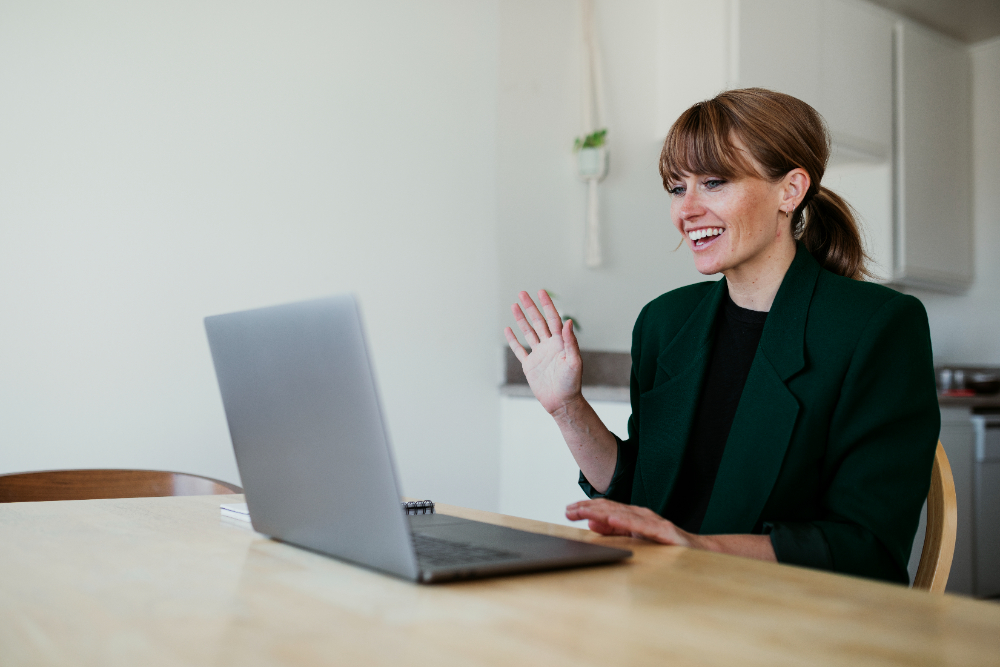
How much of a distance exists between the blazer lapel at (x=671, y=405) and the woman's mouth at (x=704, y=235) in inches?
3.2

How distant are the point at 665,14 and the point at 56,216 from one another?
2.38 meters

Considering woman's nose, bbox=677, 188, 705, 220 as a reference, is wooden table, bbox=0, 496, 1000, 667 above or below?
below

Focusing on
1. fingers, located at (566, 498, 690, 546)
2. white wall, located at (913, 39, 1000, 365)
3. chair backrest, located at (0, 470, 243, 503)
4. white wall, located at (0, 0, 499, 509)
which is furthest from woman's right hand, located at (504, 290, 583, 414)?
white wall, located at (913, 39, 1000, 365)

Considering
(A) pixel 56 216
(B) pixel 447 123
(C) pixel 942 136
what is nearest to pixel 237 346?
(A) pixel 56 216

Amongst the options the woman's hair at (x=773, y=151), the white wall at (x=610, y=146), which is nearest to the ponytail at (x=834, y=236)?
the woman's hair at (x=773, y=151)

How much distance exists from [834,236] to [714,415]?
13.2 inches

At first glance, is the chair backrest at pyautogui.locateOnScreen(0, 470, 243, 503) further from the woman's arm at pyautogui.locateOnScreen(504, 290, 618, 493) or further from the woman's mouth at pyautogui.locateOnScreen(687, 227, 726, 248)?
the woman's mouth at pyautogui.locateOnScreen(687, 227, 726, 248)

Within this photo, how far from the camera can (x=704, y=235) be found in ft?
4.42

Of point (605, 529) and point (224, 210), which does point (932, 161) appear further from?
point (605, 529)

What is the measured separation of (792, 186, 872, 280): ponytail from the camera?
133 cm

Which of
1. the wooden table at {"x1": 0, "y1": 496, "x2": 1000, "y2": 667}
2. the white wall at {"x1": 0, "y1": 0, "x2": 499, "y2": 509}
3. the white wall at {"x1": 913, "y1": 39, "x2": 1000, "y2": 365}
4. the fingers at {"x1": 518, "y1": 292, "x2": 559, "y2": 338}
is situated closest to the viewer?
the wooden table at {"x1": 0, "y1": 496, "x2": 1000, "y2": 667}

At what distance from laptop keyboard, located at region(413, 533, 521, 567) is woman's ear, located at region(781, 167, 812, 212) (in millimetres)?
777

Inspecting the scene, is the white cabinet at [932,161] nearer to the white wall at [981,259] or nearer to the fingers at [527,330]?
the white wall at [981,259]

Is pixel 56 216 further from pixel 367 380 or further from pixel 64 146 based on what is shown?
pixel 367 380
